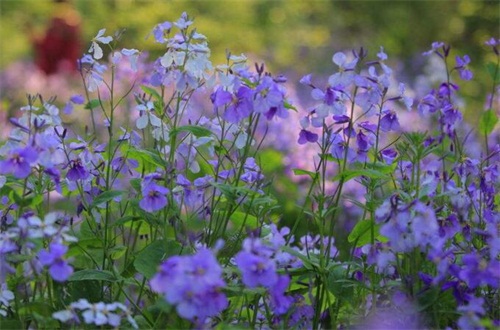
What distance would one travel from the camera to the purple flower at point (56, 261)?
1210mm

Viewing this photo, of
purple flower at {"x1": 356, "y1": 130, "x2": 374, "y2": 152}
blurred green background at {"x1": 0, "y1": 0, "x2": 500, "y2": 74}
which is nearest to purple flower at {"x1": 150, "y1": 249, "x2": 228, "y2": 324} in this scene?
purple flower at {"x1": 356, "y1": 130, "x2": 374, "y2": 152}

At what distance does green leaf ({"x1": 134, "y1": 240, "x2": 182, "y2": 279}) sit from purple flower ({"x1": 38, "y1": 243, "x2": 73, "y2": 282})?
25cm

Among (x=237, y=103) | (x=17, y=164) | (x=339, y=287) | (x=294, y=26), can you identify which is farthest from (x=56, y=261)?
(x=294, y=26)

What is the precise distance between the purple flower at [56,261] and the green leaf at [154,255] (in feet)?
0.83

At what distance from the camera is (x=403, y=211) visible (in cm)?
131

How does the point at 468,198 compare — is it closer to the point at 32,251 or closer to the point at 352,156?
the point at 352,156

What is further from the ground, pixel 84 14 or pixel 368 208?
pixel 84 14

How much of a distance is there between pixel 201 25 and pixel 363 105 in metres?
7.90

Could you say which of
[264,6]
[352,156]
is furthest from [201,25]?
[352,156]

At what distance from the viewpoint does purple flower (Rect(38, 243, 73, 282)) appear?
1.21 meters

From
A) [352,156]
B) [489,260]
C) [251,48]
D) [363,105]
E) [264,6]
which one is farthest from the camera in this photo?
[264,6]

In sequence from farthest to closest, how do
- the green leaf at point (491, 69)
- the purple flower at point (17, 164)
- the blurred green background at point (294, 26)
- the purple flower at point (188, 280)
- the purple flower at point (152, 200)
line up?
the blurred green background at point (294, 26), the green leaf at point (491, 69), the purple flower at point (152, 200), the purple flower at point (17, 164), the purple flower at point (188, 280)

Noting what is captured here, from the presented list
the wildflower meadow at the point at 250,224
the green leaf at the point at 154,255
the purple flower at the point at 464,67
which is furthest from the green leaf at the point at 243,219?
the purple flower at the point at 464,67

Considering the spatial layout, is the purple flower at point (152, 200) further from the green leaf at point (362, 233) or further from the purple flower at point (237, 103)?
the green leaf at point (362, 233)
